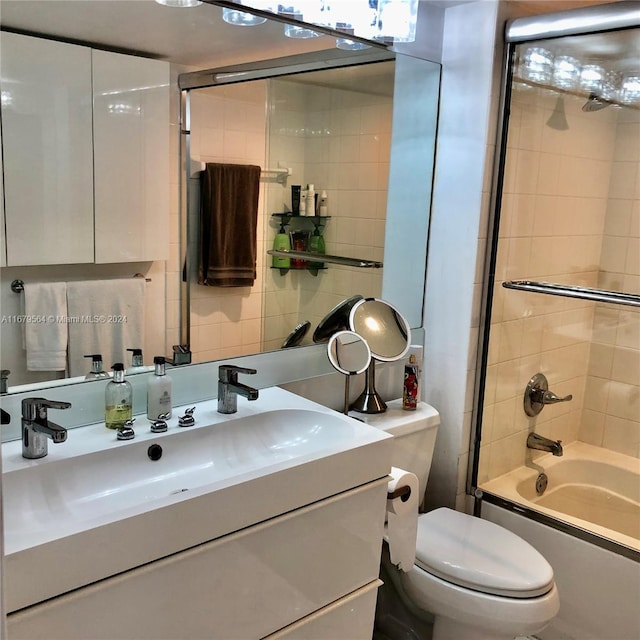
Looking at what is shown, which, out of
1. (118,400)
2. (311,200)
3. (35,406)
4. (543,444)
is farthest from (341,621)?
(543,444)

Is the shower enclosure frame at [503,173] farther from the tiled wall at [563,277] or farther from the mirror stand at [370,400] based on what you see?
the mirror stand at [370,400]

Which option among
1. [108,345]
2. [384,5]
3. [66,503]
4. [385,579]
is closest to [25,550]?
[66,503]

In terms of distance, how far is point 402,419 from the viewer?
2043 millimetres

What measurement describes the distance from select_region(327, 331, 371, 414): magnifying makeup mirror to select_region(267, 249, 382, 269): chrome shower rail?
10.2 inches

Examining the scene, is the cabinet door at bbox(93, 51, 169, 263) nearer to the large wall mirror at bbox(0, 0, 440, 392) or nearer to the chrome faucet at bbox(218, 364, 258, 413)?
the large wall mirror at bbox(0, 0, 440, 392)

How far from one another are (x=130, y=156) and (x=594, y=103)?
69.2 inches

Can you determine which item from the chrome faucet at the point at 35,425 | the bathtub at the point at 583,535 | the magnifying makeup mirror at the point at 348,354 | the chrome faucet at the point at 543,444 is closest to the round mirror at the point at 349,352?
the magnifying makeup mirror at the point at 348,354

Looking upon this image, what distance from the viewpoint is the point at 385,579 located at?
84.0 inches

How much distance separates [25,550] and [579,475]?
2238 mm

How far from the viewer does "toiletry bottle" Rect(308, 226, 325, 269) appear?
6.88 ft

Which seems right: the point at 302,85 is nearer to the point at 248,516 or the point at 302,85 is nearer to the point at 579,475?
the point at 248,516

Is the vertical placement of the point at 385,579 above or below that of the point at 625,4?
below

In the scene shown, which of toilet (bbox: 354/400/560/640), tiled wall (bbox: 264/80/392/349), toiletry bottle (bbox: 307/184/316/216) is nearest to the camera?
toilet (bbox: 354/400/560/640)

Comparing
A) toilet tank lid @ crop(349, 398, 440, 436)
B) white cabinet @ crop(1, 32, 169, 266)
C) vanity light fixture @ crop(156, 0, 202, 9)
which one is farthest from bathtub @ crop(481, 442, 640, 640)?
vanity light fixture @ crop(156, 0, 202, 9)
